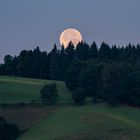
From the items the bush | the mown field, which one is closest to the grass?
the mown field

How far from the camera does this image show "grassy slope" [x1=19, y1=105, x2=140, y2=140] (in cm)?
5481

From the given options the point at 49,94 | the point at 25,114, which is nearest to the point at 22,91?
the point at 49,94

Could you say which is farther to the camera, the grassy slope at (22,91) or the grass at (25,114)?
the grassy slope at (22,91)

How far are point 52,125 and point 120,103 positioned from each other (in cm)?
1676

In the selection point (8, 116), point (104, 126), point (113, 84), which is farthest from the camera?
point (113, 84)

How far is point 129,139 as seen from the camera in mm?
51688

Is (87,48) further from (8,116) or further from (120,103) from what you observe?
(8,116)

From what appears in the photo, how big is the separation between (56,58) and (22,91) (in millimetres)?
27686

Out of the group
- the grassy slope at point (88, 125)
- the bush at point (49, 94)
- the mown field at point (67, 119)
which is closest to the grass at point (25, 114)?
the mown field at point (67, 119)

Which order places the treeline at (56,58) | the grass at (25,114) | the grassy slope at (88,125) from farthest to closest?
the treeline at (56,58)
the grass at (25,114)
the grassy slope at (88,125)

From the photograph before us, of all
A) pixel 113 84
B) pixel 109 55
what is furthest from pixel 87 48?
pixel 113 84

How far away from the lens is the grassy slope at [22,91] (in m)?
78.9

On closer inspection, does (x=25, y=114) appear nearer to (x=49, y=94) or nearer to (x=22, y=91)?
(x=49, y=94)

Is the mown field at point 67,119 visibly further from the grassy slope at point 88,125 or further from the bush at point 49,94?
the bush at point 49,94
